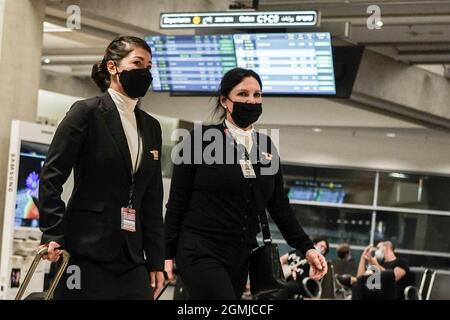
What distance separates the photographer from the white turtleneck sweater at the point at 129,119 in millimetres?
4055

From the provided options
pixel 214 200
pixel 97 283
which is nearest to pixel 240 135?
pixel 214 200

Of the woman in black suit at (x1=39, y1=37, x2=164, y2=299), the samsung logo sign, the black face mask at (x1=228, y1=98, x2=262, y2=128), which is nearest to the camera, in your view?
the woman in black suit at (x1=39, y1=37, x2=164, y2=299)

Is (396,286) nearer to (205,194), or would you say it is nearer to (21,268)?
(21,268)

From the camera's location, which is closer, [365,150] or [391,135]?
[391,135]

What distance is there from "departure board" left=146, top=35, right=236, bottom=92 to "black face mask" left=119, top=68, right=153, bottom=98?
7.12 m

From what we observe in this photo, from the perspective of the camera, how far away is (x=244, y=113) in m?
4.80

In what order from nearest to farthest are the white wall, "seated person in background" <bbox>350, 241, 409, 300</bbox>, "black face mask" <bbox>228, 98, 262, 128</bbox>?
"black face mask" <bbox>228, 98, 262, 128</bbox> → "seated person in background" <bbox>350, 241, 409, 300</bbox> → the white wall

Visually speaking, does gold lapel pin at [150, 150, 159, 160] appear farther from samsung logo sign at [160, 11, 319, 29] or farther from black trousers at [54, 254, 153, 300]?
samsung logo sign at [160, 11, 319, 29]

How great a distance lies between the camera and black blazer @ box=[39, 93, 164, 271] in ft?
12.5

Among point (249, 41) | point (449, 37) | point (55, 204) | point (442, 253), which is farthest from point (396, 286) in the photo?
point (55, 204)

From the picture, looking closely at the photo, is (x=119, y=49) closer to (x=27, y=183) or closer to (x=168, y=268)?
(x=168, y=268)

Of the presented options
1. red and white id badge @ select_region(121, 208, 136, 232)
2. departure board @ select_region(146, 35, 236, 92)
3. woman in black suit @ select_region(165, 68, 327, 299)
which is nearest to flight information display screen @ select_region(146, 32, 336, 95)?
departure board @ select_region(146, 35, 236, 92)

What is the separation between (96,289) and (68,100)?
526 inches

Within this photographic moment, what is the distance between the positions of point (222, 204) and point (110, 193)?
79 cm
